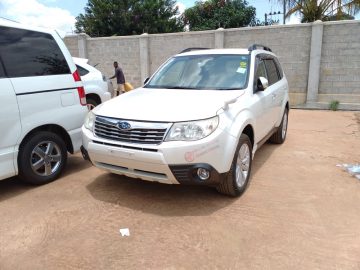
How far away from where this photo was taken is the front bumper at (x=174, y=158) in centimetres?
331

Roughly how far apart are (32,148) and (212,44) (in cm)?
940

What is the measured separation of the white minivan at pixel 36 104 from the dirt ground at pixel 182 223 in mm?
365

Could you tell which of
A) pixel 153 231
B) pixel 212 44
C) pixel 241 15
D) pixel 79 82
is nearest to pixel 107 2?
pixel 241 15

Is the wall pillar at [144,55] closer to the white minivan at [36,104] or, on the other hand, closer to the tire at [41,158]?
the white minivan at [36,104]

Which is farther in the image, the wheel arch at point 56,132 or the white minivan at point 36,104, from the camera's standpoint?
the wheel arch at point 56,132

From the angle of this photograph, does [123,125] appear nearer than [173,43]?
Yes

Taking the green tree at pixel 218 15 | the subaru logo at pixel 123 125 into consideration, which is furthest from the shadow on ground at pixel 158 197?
the green tree at pixel 218 15

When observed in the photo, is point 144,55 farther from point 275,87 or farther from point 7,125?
point 7,125

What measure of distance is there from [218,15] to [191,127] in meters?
28.1

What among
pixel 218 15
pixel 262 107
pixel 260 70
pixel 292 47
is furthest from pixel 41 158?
pixel 218 15

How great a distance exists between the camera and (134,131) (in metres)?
3.46

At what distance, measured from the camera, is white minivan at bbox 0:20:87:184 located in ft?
12.8

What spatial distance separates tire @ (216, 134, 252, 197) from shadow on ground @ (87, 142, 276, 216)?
135 mm

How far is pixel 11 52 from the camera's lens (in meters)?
4.00
